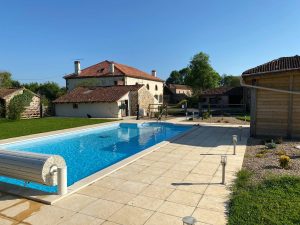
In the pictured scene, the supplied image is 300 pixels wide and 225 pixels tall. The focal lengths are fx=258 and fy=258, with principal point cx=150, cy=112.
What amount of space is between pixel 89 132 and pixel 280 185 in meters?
14.1

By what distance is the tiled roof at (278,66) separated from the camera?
1233 cm

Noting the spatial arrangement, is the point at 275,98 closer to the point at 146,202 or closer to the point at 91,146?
the point at 91,146

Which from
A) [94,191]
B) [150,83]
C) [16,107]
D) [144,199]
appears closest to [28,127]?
[16,107]

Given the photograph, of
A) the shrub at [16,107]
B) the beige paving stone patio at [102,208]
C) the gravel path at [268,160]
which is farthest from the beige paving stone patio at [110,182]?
the shrub at [16,107]

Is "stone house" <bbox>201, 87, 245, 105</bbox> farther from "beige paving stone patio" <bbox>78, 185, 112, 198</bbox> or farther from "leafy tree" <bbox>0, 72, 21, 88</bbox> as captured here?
"leafy tree" <bbox>0, 72, 21, 88</bbox>

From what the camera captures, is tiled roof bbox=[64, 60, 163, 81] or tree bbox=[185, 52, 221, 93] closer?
tiled roof bbox=[64, 60, 163, 81]

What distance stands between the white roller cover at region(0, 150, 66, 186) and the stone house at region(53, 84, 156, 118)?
20.6m

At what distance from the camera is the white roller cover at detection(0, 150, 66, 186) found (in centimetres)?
557

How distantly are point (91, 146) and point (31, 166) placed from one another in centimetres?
819

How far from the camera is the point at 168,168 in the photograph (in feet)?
26.0

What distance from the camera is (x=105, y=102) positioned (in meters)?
27.1

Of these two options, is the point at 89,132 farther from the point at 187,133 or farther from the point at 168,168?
the point at 168,168

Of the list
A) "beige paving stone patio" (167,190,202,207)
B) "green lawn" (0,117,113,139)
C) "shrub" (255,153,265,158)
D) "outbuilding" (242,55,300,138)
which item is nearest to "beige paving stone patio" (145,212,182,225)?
"beige paving stone patio" (167,190,202,207)

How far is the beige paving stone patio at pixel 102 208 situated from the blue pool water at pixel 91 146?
2.79 m
